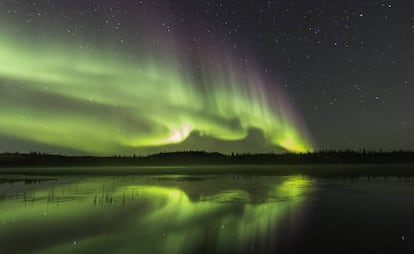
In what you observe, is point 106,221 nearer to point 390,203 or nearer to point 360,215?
point 360,215

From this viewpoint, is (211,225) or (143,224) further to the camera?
(143,224)

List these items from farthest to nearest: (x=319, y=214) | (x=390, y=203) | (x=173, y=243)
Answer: (x=390, y=203)
(x=319, y=214)
(x=173, y=243)

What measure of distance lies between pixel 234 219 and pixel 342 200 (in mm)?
9275

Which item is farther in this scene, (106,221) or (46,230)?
(106,221)

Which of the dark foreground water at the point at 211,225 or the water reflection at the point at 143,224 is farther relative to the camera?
→ the water reflection at the point at 143,224

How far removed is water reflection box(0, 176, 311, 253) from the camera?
1251 cm

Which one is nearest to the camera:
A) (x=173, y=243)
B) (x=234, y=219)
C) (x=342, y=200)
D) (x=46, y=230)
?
(x=173, y=243)

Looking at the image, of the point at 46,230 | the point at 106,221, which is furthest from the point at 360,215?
the point at 46,230

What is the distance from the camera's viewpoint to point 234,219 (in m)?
17.3

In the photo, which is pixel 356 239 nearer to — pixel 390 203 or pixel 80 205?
pixel 390 203

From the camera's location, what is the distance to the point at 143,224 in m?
16.5

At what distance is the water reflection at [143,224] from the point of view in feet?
41.0

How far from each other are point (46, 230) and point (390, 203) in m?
17.6

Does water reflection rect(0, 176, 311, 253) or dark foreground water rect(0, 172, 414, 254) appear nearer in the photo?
dark foreground water rect(0, 172, 414, 254)
